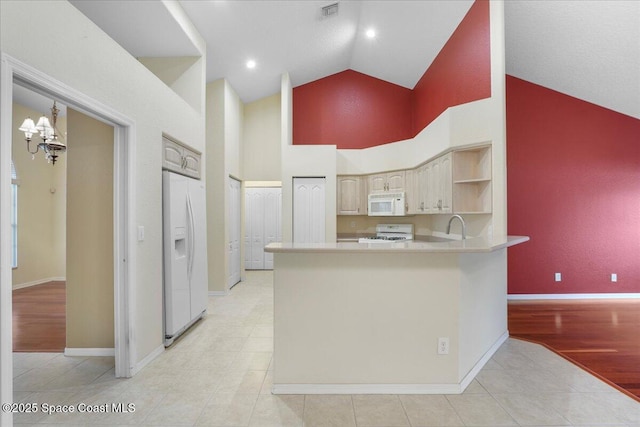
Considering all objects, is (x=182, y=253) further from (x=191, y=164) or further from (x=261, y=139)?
(x=261, y=139)

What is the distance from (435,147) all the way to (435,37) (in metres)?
1.83

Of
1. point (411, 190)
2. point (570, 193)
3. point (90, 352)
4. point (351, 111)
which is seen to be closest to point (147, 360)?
point (90, 352)

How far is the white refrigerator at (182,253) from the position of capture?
307 cm

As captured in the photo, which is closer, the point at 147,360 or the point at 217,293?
the point at 147,360

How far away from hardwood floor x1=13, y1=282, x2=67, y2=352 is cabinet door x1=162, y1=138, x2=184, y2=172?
2.09 m

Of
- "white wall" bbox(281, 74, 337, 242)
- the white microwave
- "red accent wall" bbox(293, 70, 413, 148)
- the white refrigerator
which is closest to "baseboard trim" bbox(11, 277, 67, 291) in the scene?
the white refrigerator

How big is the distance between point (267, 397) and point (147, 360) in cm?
127

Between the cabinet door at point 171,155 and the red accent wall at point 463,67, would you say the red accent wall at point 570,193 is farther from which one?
the cabinet door at point 171,155

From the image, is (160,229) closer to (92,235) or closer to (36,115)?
(92,235)

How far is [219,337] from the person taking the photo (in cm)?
332

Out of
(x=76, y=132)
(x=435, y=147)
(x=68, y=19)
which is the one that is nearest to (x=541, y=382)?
(x=435, y=147)

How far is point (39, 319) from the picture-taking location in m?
3.92

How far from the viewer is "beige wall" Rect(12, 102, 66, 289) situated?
5.68 metres

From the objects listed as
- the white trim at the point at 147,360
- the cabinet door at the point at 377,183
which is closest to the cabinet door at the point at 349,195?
the cabinet door at the point at 377,183
